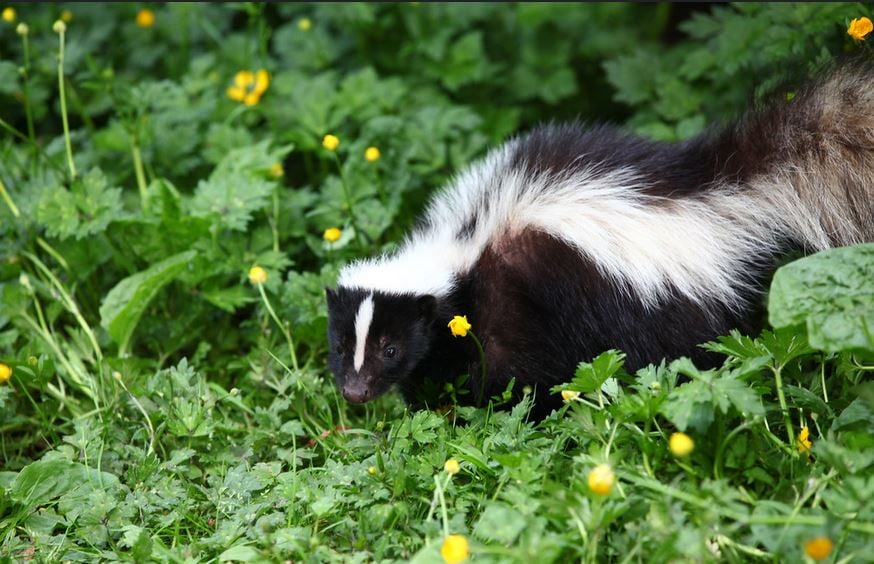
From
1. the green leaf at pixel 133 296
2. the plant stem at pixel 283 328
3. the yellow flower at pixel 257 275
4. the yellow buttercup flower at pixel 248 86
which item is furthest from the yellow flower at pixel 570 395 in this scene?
the yellow buttercup flower at pixel 248 86

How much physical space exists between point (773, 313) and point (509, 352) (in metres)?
1.21

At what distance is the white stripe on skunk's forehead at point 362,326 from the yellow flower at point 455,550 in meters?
1.37

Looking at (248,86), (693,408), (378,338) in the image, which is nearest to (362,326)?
(378,338)

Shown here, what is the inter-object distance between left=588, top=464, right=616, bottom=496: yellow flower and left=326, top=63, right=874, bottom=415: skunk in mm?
1207

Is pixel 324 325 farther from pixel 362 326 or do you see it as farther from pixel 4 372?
pixel 4 372

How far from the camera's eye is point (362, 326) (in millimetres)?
4133

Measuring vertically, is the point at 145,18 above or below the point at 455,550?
above

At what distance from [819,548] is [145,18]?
17.7 ft

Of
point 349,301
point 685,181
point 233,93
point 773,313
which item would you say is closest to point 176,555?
point 349,301

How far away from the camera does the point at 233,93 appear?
233 inches

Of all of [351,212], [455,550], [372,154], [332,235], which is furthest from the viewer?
[372,154]

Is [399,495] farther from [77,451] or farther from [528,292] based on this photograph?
[77,451]

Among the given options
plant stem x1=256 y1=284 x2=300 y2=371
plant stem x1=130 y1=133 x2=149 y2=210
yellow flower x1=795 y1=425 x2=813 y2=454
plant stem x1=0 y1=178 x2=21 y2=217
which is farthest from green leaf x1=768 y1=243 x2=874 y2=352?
plant stem x1=0 y1=178 x2=21 y2=217

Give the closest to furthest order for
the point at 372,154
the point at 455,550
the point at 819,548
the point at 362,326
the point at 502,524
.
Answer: the point at 819,548
the point at 455,550
the point at 502,524
the point at 362,326
the point at 372,154
